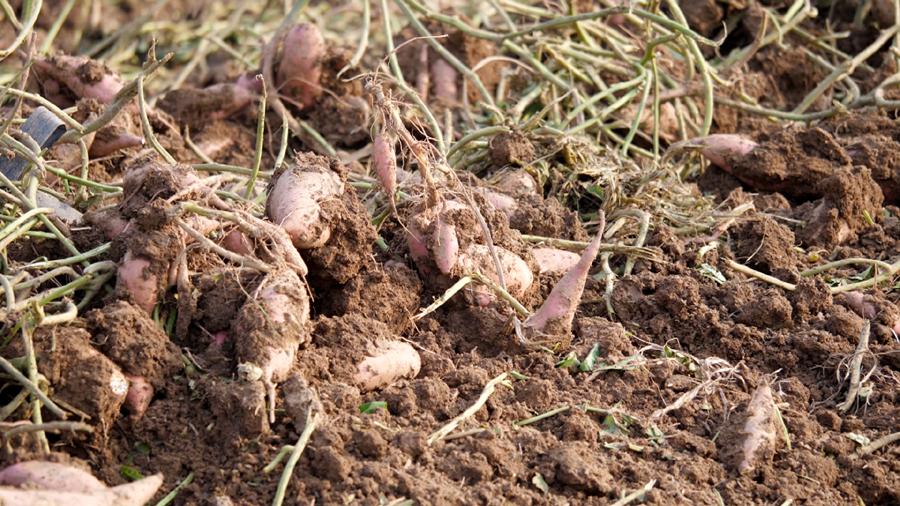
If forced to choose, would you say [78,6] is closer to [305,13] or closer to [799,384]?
[305,13]

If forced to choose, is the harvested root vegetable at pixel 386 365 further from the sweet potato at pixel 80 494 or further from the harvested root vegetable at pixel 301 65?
the harvested root vegetable at pixel 301 65

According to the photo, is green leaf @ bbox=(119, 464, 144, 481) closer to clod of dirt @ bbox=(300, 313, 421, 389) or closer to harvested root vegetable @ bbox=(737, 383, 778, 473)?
clod of dirt @ bbox=(300, 313, 421, 389)

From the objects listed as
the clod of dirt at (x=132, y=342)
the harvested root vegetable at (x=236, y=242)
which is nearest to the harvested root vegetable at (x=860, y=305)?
the harvested root vegetable at (x=236, y=242)

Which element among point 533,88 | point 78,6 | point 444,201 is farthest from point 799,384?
point 78,6

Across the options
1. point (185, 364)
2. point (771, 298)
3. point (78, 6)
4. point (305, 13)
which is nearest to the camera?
point (185, 364)

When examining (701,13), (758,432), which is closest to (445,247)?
(758,432)

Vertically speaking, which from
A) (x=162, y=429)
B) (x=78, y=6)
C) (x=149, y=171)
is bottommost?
(x=78, y=6)

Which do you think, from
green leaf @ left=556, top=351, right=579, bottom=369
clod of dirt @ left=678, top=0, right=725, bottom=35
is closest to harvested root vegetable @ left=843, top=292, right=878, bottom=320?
green leaf @ left=556, top=351, right=579, bottom=369
